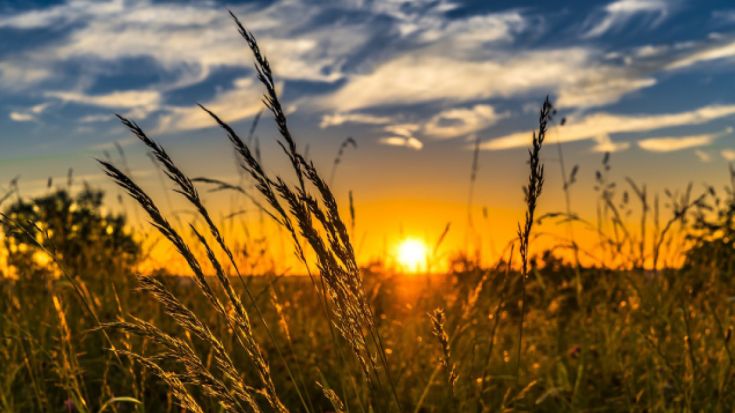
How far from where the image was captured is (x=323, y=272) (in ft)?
4.75

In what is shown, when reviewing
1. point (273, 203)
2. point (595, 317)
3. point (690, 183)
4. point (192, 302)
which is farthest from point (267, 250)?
point (273, 203)

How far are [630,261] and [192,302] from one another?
293 centimetres

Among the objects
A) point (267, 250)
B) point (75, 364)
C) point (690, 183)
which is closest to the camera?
point (75, 364)

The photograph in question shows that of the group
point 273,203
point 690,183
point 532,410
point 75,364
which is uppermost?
point 690,183

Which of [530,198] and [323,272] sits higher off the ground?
[530,198]

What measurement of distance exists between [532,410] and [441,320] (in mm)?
1890

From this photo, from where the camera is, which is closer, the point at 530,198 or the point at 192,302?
the point at 530,198

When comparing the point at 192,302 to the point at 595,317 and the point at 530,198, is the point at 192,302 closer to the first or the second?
the point at 595,317

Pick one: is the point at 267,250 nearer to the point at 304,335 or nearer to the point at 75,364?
the point at 304,335

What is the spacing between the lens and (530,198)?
5.06ft

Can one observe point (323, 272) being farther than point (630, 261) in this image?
No

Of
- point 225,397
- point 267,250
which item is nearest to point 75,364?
point 225,397

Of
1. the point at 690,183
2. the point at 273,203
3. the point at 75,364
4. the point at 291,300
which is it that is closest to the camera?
the point at 273,203

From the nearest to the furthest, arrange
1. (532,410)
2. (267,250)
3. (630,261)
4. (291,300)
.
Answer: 1. (532,410)
2. (630,261)
3. (267,250)
4. (291,300)
